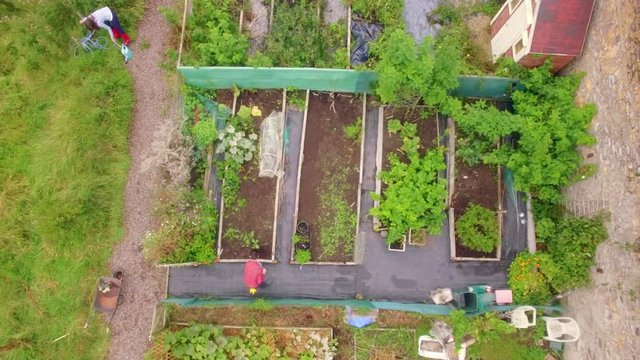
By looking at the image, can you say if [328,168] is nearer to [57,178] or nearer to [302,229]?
[302,229]

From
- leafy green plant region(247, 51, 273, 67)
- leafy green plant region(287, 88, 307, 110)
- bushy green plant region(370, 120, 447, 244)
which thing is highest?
leafy green plant region(247, 51, 273, 67)

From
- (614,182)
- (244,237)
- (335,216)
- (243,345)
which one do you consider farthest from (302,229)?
(614,182)

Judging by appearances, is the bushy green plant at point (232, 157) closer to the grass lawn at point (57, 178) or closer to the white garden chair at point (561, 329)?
the grass lawn at point (57, 178)

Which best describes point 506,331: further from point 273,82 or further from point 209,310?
point 273,82

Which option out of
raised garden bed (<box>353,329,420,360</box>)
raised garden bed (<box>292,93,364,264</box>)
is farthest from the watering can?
raised garden bed (<box>353,329,420,360</box>)

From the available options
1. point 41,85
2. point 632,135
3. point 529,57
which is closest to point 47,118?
point 41,85

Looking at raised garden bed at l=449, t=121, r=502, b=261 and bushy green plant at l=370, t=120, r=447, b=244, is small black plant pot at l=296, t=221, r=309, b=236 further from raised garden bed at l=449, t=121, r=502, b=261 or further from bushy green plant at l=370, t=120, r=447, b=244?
raised garden bed at l=449, t=121, r=502, b=261
